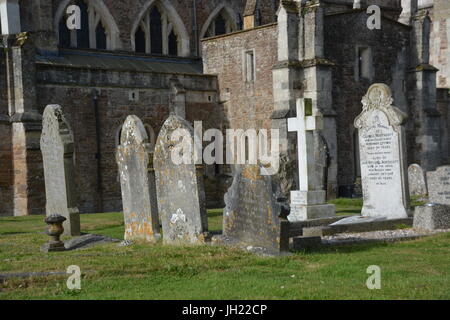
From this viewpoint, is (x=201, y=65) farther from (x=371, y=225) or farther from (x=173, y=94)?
(x=371, y=225)

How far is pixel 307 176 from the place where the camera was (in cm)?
1611

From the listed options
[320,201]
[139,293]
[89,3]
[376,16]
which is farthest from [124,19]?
[139,293]

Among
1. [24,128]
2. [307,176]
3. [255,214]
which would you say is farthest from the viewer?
[24,128]

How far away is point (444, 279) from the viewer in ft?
27.4

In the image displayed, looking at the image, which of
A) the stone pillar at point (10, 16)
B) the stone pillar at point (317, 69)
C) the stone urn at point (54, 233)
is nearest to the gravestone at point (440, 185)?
the stone urn at point (54, 233)

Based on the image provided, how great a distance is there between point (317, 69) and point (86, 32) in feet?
36.5

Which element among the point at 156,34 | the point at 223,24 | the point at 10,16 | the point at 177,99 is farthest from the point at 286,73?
the point at 223,24

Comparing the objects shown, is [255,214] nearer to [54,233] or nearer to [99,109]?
[54,233]

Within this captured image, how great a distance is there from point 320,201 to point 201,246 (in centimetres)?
557

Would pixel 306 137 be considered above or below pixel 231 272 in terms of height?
above

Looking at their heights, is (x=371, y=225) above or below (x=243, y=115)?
below

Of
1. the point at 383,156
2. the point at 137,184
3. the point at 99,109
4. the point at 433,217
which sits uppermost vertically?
the point at 99,109

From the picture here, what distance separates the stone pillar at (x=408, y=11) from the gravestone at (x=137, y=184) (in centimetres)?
1975

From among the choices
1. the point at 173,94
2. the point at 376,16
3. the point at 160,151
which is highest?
the point at 376,16
